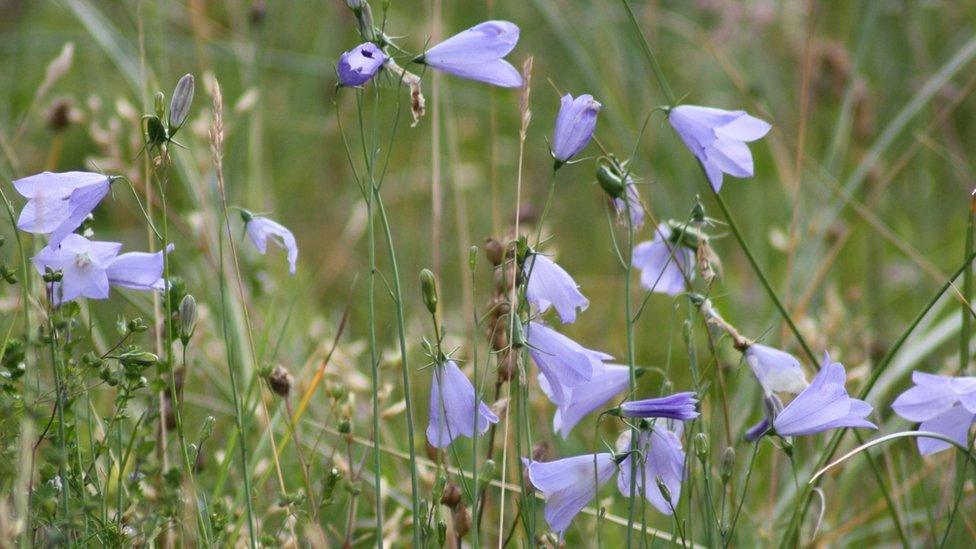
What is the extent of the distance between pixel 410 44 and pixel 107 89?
1.12 m

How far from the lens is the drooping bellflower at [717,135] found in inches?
50.9

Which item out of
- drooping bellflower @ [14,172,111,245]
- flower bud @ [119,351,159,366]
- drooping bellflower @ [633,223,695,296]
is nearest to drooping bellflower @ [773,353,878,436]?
drooping bellflower @ [633,223,695,296]

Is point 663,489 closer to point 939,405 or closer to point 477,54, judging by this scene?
point 939,405

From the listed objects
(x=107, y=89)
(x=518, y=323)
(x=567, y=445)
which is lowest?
(x=567, y=445)

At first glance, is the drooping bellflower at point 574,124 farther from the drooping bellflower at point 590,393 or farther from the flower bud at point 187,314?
the flower bud at point 187,314

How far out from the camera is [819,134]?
392cm

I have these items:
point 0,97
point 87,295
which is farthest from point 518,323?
point 0,97

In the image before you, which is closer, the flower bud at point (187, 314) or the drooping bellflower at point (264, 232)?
the flower bud at point (187, 314)

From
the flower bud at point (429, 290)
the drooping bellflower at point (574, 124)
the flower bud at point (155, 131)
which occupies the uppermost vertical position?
the flower bud at point (155, 131)

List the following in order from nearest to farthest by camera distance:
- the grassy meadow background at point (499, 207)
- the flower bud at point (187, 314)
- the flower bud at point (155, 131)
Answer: the flower bud at point (155, 131) → the flower bud at point (187, 314) → the grassy meadow background at point (499, 207)

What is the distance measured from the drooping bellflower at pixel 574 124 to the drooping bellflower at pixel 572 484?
1.09 ft

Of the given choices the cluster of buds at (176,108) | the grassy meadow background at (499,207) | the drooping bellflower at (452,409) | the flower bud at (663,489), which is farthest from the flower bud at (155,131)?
the flower bud at (663,489)

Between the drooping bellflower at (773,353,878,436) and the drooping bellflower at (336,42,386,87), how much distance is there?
56 cm

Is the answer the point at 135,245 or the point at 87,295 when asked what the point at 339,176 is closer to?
the point at 135,245
